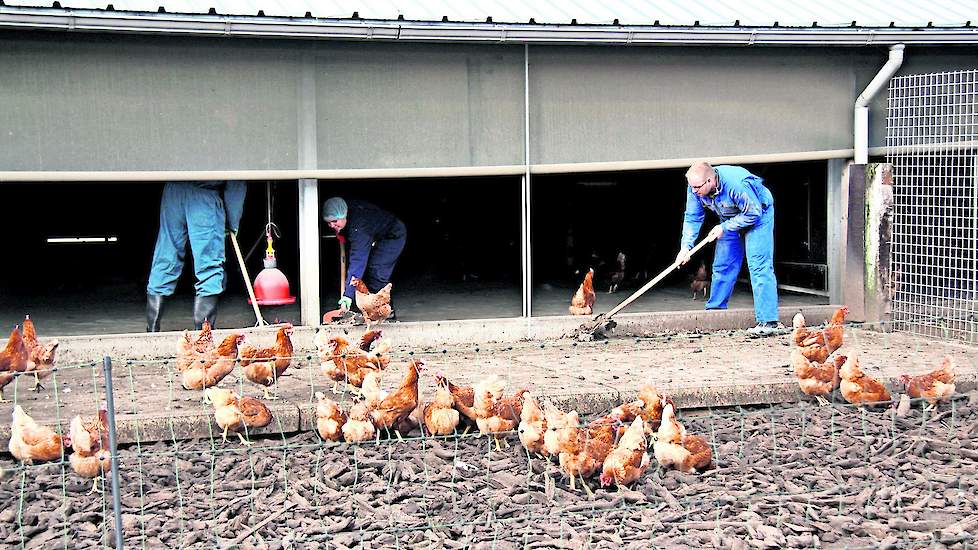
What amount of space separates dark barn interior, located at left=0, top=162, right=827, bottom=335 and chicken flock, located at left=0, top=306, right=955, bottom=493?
126 inches

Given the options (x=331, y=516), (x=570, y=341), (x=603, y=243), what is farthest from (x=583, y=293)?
(x=603, y=243)

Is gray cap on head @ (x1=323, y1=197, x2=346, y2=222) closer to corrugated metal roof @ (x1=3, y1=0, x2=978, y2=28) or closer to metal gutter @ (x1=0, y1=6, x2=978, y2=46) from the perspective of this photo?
metal gutter @ (x1=0, y1=6, x2=978, y2=46)

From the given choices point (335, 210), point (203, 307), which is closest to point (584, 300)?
point (335, 210)

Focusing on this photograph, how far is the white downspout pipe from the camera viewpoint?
30.8ft

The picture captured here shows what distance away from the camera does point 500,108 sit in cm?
901

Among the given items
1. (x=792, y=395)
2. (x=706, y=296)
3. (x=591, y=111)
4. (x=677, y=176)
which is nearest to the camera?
(x=792, y=395)

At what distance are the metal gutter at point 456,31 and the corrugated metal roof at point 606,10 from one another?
6cm

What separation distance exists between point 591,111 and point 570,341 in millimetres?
2117

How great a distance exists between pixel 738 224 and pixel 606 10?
2334 mm

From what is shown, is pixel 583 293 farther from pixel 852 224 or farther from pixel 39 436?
pixel 39 436

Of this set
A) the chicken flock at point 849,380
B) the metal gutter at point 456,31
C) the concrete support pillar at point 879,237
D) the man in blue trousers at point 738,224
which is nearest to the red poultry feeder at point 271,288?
the metal gutter at point 456,31

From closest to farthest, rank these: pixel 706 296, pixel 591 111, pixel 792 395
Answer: pixel 792 395, pixel 591 111, pixel 706 296

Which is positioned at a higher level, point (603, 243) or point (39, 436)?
point (603, 243)

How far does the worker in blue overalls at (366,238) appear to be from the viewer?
925 cm
